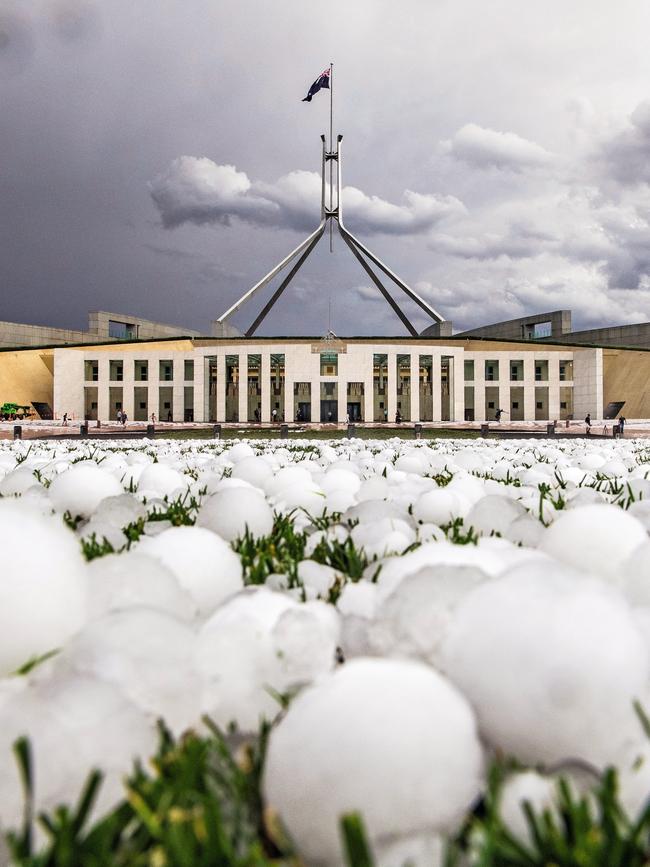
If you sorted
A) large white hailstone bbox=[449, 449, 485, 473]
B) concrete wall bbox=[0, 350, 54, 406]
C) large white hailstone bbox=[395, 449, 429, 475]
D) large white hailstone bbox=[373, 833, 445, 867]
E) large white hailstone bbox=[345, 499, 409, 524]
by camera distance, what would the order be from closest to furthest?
large white hailstone bbox=[373, 833, 445, 867], large white hailstone bbox=[345, 499, 409, 524], large white hailstone bbox=[395, 449, 429, 475], large white hailstone bbox=[449, 449, 485, 473], concrete wall bbox=[0, 350, 54, 406]

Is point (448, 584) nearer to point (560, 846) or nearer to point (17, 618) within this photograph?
point (560, 846)

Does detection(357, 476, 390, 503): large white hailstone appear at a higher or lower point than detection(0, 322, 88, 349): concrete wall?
lower

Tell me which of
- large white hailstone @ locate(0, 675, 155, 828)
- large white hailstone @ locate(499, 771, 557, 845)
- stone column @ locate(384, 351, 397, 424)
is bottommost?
large white hailstone @ locate(499, 771, 557, 845)

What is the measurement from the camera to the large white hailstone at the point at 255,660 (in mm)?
809

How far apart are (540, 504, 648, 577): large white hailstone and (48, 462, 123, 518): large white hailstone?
1689mm

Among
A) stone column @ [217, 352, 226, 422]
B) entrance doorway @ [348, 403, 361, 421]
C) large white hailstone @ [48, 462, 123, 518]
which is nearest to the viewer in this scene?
large white hailstone @ [48, 462, 123, 518]

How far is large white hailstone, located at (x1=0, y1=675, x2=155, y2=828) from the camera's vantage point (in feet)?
1.98

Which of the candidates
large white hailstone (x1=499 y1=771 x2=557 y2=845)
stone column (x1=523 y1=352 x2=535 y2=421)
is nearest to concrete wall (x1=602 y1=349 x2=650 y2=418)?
stone column (x1=523 y1=352 x2=535 y2=421)

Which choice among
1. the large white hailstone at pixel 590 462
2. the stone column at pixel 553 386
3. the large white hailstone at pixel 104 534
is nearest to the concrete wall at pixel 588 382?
the stone column at pixel 553 386

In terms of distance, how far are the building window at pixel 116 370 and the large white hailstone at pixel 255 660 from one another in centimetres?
5043

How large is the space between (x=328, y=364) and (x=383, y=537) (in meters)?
45.3

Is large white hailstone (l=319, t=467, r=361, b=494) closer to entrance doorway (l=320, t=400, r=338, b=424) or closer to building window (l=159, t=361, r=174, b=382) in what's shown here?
entrance doorway (l=320, t=400, r=338, b=424)

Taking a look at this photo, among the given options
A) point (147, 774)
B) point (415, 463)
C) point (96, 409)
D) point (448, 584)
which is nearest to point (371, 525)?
point (448, 584)

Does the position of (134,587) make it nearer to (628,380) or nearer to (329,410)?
(329,410)
